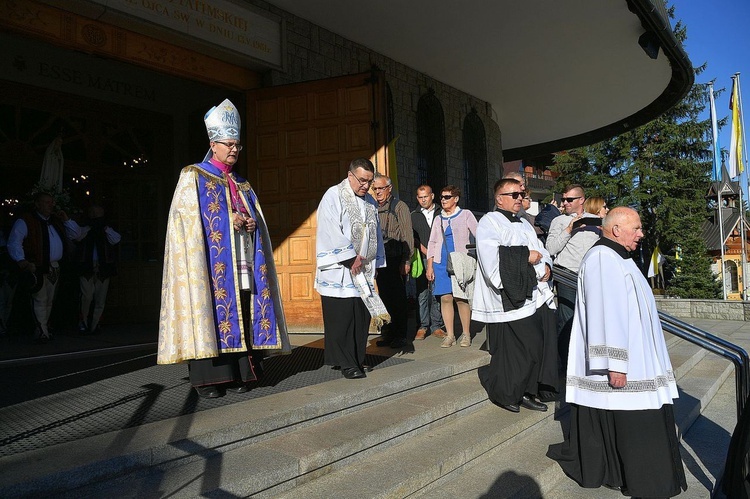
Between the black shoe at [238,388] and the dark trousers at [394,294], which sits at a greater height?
the dark trousers at [394,294]

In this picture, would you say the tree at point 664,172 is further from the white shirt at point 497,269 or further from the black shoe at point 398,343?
the white shirt at point 497,269

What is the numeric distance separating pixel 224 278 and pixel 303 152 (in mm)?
3975

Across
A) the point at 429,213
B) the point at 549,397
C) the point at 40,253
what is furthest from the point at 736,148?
the point at 40,253

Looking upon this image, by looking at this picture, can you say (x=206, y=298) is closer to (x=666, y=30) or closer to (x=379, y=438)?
(x=379, y=438)

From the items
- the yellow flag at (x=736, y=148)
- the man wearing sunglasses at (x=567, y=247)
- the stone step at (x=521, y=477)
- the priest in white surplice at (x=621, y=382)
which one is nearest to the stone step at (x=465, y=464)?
the stone step at (x=521, y=477)

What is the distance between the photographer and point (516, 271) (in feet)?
14.9

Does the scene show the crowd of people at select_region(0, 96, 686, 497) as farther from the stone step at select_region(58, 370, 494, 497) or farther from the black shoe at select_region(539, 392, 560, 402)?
the stone step at select_region(58, 370, 494, 497)

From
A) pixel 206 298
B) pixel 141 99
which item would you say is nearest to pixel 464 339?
pixel 206 298

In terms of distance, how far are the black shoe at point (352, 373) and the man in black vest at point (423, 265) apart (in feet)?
8.06

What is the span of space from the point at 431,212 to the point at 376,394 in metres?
3.35

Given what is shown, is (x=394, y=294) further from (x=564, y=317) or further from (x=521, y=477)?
(x=521, y=477)

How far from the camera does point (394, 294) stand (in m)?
6.36

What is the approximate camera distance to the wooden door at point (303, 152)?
7.42m

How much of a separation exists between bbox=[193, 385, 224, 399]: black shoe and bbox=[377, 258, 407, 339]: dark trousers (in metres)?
2.63
